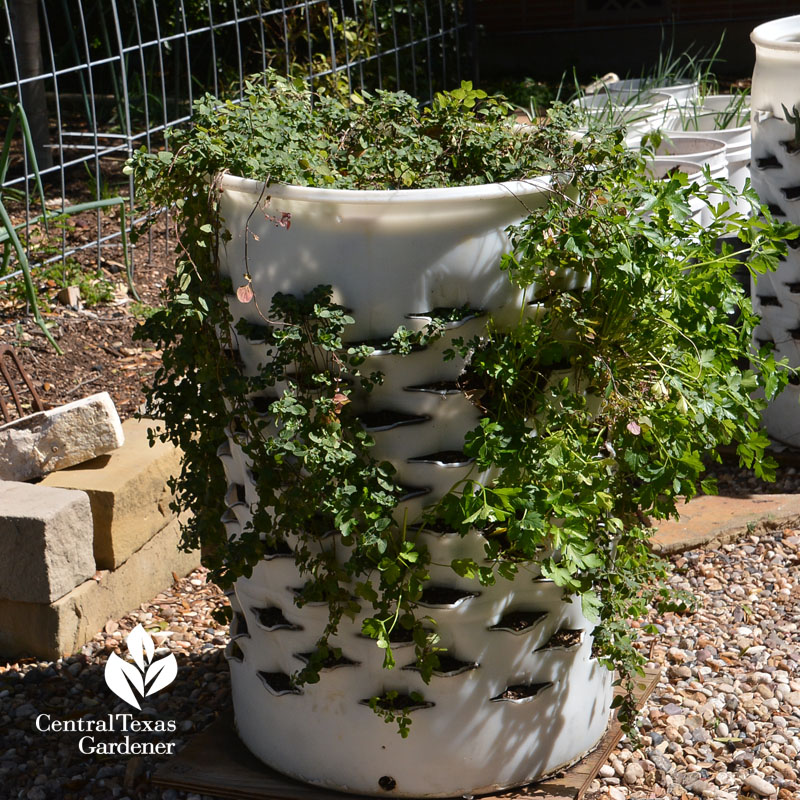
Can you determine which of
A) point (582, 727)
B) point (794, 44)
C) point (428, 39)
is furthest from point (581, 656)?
point (428, 39)

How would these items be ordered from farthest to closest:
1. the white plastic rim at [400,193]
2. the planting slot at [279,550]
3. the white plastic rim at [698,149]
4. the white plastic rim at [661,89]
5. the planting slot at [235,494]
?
1. the white plastic rim at [661,89]
2. the white plastic rim at [698,149]
3. the planting slot at [235,494]
4. the planting slot at [279,550]
5. the white plastic rim at [400,193]

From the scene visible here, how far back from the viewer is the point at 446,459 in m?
1.77

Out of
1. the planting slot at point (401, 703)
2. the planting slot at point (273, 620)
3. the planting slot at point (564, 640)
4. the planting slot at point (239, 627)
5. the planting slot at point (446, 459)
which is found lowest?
the planting slot at point (401, 703)

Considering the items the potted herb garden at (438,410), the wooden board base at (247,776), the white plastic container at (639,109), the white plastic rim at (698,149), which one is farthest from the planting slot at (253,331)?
the white plastic container at (639,109)

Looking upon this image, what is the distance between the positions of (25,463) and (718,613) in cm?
182

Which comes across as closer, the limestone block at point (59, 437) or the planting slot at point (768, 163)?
the limestone block at point (59, 437)

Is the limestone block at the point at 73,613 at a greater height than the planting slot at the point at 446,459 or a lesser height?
lesser

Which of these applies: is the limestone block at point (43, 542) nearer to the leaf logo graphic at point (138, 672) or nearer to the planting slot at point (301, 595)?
the leaf logo graphic at point (138, 672)

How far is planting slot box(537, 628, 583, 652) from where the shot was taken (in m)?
1.89

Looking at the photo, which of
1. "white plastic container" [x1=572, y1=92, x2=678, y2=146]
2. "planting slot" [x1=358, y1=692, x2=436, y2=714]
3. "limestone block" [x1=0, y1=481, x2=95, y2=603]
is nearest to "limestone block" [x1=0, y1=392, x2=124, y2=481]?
"limestone block" [x1=0, y1=481, x2=95, y2=603]

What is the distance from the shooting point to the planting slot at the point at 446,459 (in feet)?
5.78

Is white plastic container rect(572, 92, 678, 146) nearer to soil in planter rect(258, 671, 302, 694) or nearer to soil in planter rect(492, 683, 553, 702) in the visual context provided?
soil in planter rect(492, 683, 553, 702)

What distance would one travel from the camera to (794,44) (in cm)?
303

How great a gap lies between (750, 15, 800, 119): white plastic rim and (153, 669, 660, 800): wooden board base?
1911mm
